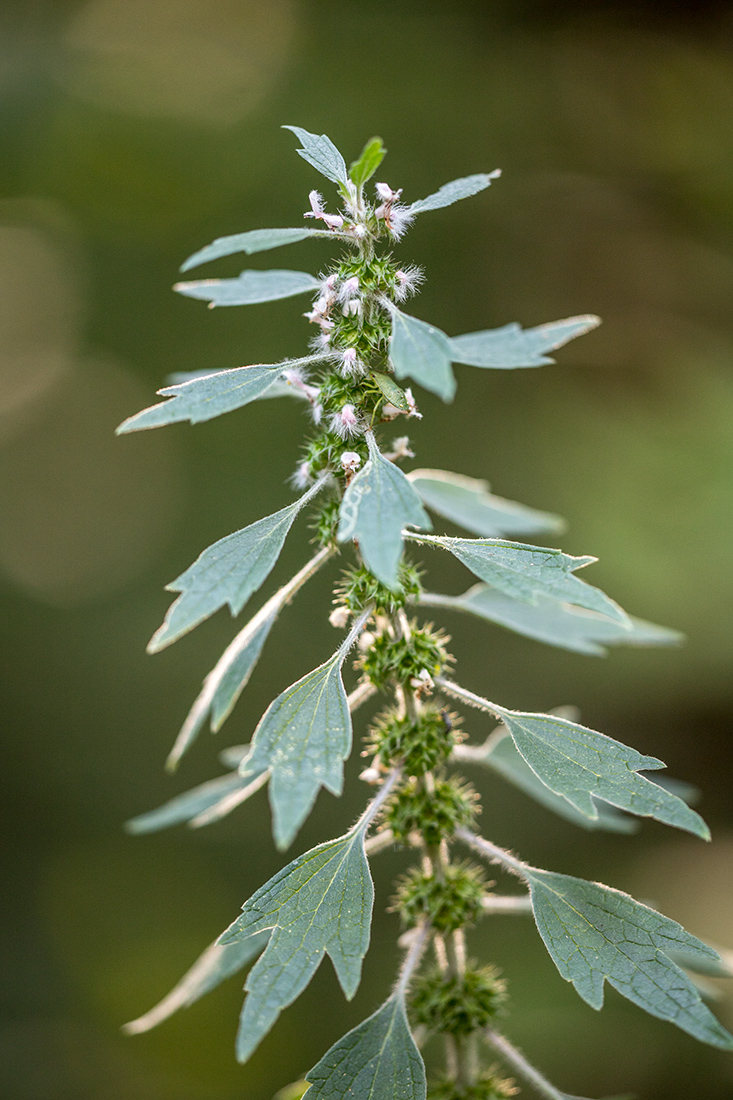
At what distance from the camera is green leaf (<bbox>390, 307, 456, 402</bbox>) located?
57 centimetres

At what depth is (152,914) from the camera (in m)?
3.16

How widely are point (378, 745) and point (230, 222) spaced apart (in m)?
2.86

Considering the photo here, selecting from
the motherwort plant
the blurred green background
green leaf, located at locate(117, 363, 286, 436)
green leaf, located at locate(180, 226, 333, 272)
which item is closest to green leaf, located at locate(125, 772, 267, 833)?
the motherwort plant

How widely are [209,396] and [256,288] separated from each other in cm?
19

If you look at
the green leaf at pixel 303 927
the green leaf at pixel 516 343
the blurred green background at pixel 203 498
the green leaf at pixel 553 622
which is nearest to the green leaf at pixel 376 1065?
the green leaf at pixel 303 927

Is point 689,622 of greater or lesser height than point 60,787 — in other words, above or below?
above

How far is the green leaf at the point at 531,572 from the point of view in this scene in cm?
68

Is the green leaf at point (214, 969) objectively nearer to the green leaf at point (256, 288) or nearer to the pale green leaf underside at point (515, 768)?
the pale green leaf underside at point (515, 768)

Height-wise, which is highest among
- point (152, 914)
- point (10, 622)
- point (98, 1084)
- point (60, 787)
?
point (10, 622)

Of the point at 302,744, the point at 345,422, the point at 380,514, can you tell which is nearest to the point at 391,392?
the point at 345,422

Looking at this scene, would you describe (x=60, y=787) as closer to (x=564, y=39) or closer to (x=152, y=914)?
(x=152, y=914)

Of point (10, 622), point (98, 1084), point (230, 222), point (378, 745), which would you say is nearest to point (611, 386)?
point (230, 222)

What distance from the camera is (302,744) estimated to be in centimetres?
65

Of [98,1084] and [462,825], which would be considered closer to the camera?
[462,825]
